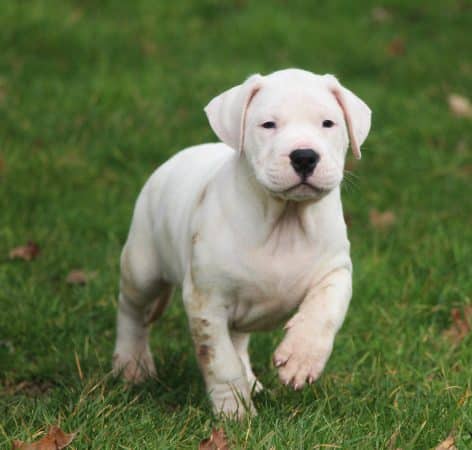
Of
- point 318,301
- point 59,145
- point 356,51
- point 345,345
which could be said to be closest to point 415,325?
point 345,345

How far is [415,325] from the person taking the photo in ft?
17.3

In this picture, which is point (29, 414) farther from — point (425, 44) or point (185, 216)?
point (425, 44)

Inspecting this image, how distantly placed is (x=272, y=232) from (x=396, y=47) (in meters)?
6.23

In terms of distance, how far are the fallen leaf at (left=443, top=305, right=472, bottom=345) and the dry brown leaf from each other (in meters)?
2.17

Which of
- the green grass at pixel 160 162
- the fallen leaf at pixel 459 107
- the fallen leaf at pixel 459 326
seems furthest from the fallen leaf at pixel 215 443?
the fallen leaf at pixel 459 107

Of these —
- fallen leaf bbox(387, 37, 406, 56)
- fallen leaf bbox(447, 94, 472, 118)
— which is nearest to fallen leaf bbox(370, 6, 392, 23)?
fallen leaf bbox(387, 37, 406, 56)

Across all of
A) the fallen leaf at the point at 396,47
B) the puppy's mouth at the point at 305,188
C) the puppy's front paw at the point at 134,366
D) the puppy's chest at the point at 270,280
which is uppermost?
the puppy's mouth at the point at 305,188

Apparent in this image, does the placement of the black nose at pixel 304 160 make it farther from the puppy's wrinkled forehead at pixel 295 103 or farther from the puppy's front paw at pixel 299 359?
the puppy's front paw at pixel 299 359

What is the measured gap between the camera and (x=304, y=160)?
364 cm

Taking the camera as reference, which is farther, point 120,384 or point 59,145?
point 59,145

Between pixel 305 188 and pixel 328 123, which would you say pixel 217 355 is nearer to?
pixel 305 188

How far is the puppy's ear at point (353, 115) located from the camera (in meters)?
3.97

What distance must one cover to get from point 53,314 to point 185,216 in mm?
1153

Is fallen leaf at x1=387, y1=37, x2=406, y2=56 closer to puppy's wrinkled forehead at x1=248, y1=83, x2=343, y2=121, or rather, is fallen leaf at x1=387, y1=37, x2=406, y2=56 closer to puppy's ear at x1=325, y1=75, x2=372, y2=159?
puppy's ear at x1=325, y1=75, x2=372, y2=159
